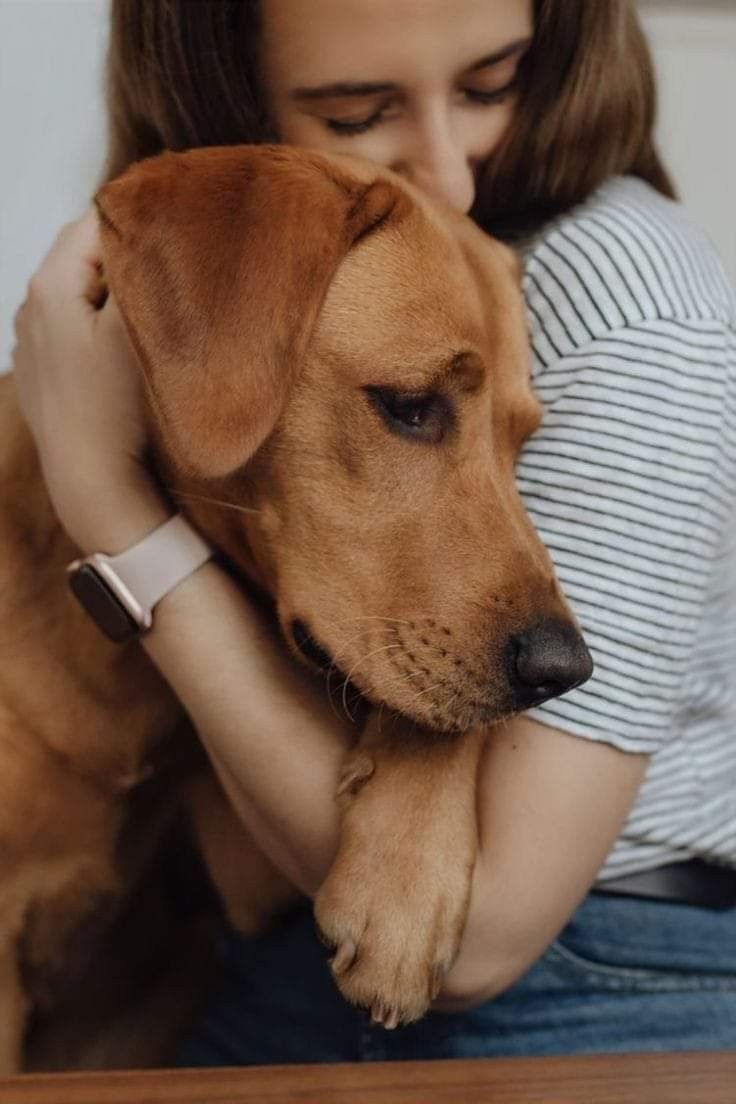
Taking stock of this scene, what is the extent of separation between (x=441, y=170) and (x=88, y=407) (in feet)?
1.52

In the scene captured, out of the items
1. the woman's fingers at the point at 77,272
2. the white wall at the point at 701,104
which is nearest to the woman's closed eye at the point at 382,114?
the woman's fingers at the point at 77,272

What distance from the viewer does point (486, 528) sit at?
3.49 ft

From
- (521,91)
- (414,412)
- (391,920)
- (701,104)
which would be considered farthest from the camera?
(701,104)

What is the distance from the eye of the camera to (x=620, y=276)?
1180mm

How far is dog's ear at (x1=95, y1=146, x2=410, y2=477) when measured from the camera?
98 centimetres

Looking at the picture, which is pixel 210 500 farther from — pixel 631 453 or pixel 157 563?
pixel 631 453

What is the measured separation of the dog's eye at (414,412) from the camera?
106cm

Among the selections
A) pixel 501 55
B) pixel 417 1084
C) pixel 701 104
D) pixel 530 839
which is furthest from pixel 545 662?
pixel 701 104

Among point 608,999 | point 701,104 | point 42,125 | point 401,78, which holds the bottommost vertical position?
point 608,999

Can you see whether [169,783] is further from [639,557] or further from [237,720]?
[639,557]

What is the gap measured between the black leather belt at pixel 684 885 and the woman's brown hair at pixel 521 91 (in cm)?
78

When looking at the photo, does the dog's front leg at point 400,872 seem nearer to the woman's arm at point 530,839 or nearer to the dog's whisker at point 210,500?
the woman's arm at point 530,839

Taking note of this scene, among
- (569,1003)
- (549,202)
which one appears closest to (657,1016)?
(569,1003)

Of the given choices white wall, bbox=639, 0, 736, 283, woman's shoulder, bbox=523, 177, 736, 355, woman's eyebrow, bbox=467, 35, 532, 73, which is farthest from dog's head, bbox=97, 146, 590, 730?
white wall, bbox=639, 0, 736, 283
